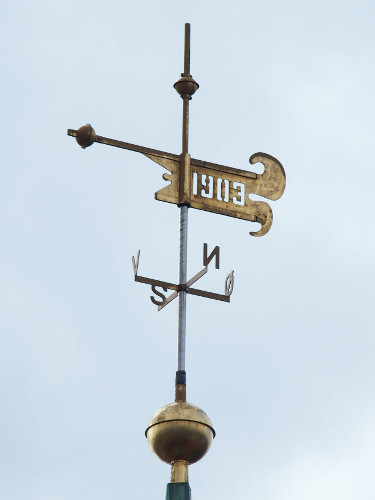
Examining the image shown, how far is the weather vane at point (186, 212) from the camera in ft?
37.1

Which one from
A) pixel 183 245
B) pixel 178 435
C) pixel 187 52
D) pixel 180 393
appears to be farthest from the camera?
pixel 187 52

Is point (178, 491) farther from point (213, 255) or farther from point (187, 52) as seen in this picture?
point (187, 52)

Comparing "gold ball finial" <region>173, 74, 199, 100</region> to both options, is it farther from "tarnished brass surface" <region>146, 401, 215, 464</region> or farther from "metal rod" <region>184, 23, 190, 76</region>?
"tarnished brass surface" <region>146, 401, 215, 464</region>

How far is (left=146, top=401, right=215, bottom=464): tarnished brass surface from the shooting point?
11297 millimetres

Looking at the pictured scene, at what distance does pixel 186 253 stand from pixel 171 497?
6.77 feet

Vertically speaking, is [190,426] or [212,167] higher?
[212,167]

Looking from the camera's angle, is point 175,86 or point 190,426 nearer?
point 190,426

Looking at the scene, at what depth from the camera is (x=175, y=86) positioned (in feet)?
42.1

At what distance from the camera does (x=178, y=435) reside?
37.0 feet

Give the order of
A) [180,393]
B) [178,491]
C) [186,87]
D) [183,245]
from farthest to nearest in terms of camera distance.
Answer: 1. [186,87]
2. [183,245]
3. [180,393]
4. [178,491]

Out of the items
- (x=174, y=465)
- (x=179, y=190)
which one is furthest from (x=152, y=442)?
(x=179, y=190)

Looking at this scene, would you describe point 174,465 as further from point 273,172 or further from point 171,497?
point 273,172

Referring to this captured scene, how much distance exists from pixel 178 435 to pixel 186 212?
1.97 metres

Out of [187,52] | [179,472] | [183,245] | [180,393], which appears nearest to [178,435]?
[179,472]
